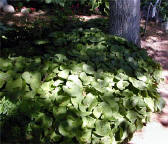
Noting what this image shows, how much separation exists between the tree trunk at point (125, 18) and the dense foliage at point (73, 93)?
0.68m

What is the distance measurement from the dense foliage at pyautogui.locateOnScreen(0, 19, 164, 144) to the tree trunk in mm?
684

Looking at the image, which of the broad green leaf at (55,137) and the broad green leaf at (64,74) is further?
the broad green leaf at (64,74)

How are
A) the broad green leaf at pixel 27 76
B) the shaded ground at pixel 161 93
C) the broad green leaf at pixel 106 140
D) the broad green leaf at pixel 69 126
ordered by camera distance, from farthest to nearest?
the shaded ground at pixel 161 93 < the broad green leaf at pixel 27 76 < the broad green leaf at pixel 106 140 < the broad green leaf at pixel 69 126

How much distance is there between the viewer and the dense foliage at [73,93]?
96.8 inches

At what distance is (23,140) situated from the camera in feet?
8.07

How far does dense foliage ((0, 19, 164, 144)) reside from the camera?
8.07ft

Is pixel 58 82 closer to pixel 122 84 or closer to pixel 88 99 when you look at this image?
pixel 88 99

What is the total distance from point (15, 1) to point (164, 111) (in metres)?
6.26

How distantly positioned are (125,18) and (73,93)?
7.15 ft

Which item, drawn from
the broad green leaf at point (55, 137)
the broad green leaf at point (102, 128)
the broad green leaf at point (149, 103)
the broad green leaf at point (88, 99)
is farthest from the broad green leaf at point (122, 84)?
the broad green leaf at point (55, 137)

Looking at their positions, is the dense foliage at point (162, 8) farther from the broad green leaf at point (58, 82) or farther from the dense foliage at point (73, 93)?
the broad green leaf at point (58, 82)

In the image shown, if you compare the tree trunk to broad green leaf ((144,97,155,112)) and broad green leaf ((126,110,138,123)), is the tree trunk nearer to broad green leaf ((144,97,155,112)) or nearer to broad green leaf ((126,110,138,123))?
broad green leaf ((144,97,155,112))

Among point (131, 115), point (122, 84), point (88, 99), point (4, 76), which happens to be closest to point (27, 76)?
point (4, 76)

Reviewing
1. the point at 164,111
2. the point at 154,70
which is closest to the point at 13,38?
the point at 154,70
